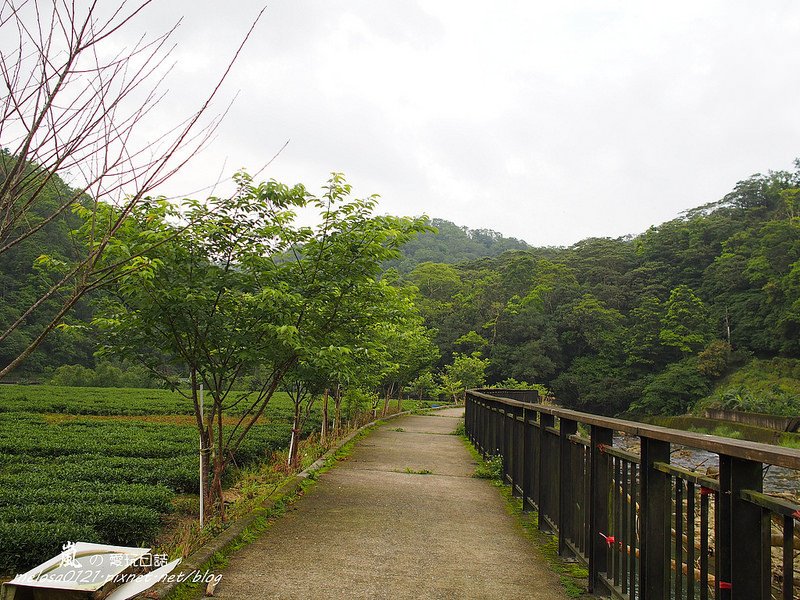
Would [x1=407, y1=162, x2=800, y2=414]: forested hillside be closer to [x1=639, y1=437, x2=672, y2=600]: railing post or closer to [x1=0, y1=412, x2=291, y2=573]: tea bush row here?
[x1=0, y1=412, x2=291, y2=573]: tea bush row

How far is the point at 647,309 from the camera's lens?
183ft

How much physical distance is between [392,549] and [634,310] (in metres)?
57.5

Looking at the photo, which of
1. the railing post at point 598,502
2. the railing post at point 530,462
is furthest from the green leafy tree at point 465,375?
the railing post at point 598,502

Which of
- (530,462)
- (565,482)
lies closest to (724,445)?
(565,482)

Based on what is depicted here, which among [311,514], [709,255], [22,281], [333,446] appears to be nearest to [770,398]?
[709,255]

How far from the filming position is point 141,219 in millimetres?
4961

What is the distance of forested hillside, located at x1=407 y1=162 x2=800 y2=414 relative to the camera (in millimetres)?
49031

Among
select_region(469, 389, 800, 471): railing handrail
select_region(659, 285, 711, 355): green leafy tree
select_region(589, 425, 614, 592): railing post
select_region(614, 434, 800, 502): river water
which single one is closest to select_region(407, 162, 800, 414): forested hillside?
select_region(659, 285, 711, 355): green leafy tree

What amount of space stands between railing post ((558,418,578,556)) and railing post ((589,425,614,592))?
64 cm

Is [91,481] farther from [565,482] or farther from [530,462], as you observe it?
[565,482]

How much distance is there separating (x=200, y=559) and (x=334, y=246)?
278 cm

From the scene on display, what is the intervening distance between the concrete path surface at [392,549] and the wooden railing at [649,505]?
0.43 meters

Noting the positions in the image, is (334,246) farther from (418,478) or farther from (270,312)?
(418,478)

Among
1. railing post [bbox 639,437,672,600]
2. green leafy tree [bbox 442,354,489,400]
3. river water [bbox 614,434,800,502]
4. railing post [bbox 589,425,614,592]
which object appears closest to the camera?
railing post [bbox 639,437,672,600]
